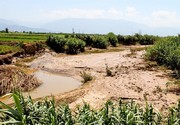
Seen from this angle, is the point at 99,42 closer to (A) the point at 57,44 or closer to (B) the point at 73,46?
(B) the point at 73,46

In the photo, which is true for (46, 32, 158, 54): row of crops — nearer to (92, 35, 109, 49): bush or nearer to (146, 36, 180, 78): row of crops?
(92, 35, 109, 49): bush

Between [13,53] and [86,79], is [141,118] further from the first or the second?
[13,53]

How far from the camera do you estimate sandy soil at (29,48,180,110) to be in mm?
13578

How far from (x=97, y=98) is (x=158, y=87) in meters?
3.75

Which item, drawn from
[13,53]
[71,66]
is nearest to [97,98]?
[71,66]

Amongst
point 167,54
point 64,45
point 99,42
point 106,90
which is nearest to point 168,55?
point 167,54

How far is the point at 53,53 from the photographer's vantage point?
31172 millimetres

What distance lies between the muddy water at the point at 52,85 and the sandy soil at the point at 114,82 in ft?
2.96

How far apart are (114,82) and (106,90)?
2.02m

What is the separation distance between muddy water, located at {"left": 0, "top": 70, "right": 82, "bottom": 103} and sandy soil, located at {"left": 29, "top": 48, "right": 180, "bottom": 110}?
2.96ft

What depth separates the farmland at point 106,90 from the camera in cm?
523

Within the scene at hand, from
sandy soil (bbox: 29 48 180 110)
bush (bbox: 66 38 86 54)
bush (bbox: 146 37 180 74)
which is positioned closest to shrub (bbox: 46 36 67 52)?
bush (bbox: 66 38 86 54)

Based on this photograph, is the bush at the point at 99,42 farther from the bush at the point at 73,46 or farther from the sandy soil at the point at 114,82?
the sandy soil at the point at 114,82

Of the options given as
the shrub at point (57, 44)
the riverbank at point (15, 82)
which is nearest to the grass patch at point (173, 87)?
the riverbank at point (15, 82)
